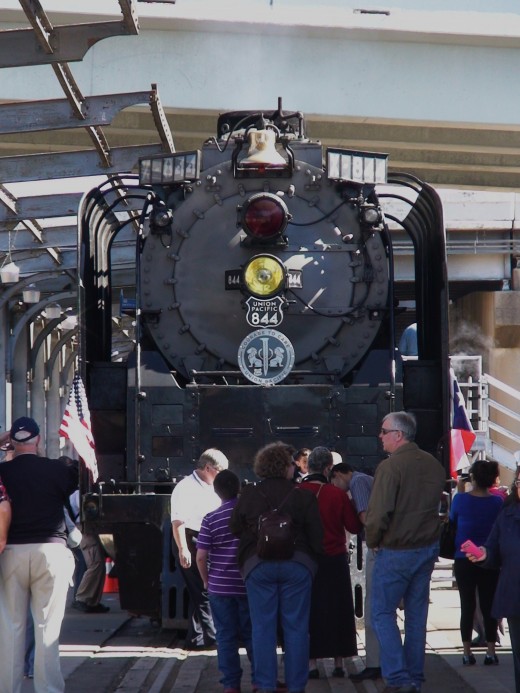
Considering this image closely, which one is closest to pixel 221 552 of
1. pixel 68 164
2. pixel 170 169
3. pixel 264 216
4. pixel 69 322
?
pixel 264 216

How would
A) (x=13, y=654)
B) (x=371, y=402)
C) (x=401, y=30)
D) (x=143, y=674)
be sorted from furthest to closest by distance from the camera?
(x=401, y=30) → (x=371, y=402) → (x=143, y=674) → (x=13, y=654)

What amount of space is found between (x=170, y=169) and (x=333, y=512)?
3.00 m

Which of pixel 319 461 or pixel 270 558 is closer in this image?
pixel 270 558

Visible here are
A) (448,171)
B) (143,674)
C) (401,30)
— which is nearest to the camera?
(143,674)

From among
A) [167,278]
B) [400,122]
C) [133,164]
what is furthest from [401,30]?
[167,278]

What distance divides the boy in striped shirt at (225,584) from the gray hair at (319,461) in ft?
2.89

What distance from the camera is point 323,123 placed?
1565cm

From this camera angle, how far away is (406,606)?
Answer: 24.2 ft

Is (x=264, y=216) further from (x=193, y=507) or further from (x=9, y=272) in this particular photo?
(x=9, y=272)

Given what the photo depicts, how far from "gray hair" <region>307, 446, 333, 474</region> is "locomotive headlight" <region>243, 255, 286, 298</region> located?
1.44 meters

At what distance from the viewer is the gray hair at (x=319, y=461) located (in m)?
8.30

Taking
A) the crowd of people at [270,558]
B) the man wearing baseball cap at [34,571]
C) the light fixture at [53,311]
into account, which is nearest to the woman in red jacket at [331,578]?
the crowd of people at [270,558]

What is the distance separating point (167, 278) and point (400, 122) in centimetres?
608

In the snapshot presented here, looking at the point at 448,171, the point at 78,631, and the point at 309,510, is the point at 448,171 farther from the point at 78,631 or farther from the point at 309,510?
the point at 309,510
